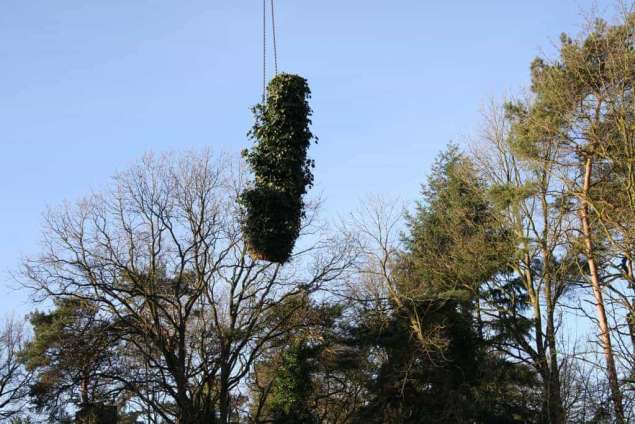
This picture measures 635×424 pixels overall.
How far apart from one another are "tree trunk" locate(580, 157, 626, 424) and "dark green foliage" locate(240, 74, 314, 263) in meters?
4.93

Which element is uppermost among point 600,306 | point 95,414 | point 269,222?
point 269,222

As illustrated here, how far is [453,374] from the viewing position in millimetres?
18641

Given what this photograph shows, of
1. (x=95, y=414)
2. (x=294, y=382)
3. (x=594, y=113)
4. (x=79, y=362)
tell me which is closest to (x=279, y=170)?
(x=594, y=113)

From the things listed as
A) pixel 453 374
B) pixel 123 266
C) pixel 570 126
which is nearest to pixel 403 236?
pixel 453 374

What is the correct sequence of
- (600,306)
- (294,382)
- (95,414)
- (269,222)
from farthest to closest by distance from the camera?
(294,382) → (95,414) → (600,306) → (269,222)

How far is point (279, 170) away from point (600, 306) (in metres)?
6.82

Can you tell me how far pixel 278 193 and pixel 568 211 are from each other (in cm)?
790

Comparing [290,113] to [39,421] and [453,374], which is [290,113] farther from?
[39,421]

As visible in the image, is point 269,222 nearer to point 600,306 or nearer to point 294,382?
point 600,306

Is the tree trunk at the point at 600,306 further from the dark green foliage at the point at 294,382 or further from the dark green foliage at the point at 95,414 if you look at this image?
the dark green foliage at the point at 95,414

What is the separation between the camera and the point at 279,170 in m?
11.5

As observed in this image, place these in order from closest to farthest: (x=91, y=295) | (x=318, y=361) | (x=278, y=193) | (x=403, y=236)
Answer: (x=278, y=193), (x=91, y=295), (x=318, y=361), (x=403, y=236)

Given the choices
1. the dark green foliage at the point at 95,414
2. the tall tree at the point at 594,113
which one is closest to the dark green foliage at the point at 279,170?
the tall tree at the point at 594,113

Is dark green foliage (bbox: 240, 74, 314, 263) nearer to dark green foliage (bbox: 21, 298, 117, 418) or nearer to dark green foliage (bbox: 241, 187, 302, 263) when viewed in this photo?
dark green foliage (bbox: 241, 187, 302, 263)
